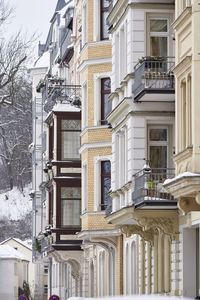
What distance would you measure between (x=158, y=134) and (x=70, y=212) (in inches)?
770

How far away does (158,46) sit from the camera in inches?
1396

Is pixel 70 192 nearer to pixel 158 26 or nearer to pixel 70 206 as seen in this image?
pixel 70 206

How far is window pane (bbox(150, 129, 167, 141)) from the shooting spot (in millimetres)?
34938

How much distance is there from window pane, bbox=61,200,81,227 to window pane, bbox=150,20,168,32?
19149 millimetres

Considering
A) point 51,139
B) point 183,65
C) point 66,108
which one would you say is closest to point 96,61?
point 66,108

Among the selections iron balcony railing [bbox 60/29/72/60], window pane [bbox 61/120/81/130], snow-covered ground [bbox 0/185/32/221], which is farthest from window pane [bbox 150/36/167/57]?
snow-covered ground [bbox 0/185/32/221]

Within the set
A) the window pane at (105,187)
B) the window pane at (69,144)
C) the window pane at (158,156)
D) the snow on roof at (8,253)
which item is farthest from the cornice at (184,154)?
the snow on roof at (8,253)

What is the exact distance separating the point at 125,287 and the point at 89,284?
11.0 meters

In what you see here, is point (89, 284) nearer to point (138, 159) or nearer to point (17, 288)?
point (138, 159)

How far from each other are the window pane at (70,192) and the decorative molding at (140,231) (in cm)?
1664

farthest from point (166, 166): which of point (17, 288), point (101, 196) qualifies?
point (17, 288)

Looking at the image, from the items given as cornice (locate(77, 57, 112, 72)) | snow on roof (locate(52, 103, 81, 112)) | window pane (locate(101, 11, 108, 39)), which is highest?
window pane (locate(101, 11, 108, 39))

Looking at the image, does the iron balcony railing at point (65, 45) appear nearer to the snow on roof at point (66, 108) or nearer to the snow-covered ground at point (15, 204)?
the snow on roof at point (66, 108)

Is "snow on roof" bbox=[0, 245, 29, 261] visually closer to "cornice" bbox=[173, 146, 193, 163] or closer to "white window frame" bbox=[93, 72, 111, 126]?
"white window frame" bbox=[93, 72, 111, 126]
